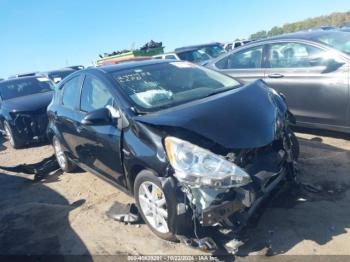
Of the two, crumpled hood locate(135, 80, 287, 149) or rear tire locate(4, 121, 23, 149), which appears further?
rear tire locate(4, 121, 23, 149)

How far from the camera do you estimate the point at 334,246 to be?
131 inches

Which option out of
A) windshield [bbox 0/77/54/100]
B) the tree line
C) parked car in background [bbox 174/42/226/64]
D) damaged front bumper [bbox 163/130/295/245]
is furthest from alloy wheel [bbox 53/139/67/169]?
the tree line

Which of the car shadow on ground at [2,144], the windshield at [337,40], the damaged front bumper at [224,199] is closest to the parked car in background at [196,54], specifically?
the car shadow on ground at [2,144]

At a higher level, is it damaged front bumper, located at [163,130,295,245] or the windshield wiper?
the windshield wiper

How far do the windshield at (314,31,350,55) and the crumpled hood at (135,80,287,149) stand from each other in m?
2.36

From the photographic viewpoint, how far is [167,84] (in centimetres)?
445

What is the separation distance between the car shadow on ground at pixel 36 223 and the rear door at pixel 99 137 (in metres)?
0.74

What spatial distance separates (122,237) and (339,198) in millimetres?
2324

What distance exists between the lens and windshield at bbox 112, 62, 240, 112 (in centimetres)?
411

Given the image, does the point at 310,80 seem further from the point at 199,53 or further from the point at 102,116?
the point at 199,53

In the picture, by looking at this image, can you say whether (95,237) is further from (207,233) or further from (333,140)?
(333,140)

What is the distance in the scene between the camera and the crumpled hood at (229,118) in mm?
3342

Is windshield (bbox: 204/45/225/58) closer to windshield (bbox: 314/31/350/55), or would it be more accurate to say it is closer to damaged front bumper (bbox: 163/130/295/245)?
windshield (bbox: 314/31/350/55)

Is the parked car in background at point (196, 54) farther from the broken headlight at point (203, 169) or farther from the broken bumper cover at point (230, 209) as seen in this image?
the broken bumper cover at point (230, 209)
